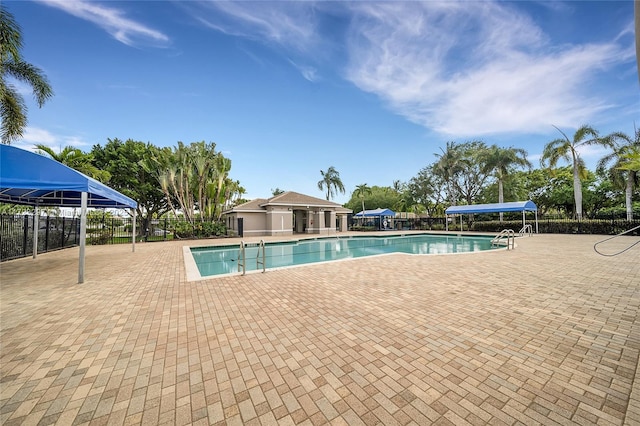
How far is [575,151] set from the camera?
66.4ft

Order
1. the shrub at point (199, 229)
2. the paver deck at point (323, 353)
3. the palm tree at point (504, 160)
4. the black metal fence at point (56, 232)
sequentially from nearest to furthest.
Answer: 1. the paver deck at point (323, 353)
2. the black metal fence at point (56, 232)
3. the shrub at point (199, 229)
4. the palm tree at point (504, 160)

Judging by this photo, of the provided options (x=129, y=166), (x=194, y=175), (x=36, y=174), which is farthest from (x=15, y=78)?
(x=129, y=166)

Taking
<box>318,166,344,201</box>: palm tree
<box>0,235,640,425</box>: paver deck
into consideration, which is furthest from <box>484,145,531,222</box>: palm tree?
<box>0,235,640,425</box>: paver deck

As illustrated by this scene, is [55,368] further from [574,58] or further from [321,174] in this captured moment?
[321,174]

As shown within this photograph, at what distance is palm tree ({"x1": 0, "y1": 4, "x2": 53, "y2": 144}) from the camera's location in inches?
378

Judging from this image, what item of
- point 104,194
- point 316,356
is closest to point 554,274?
point 316,356

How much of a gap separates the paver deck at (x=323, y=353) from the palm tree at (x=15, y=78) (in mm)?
9796

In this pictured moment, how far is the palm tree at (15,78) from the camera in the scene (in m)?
9.61

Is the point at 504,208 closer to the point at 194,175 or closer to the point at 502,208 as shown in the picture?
the point at 502,208

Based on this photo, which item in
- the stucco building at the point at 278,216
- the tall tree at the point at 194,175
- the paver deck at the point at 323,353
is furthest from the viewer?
the stucco building at the point at 278,216

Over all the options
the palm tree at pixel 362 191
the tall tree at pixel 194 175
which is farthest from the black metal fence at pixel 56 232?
the palm tree at pixel 362 191

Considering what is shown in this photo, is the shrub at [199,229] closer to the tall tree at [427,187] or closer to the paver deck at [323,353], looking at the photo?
the paver deck at [323,353]

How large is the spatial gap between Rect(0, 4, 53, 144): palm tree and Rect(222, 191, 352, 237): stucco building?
13889mm

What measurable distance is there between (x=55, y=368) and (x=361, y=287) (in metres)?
4.56
